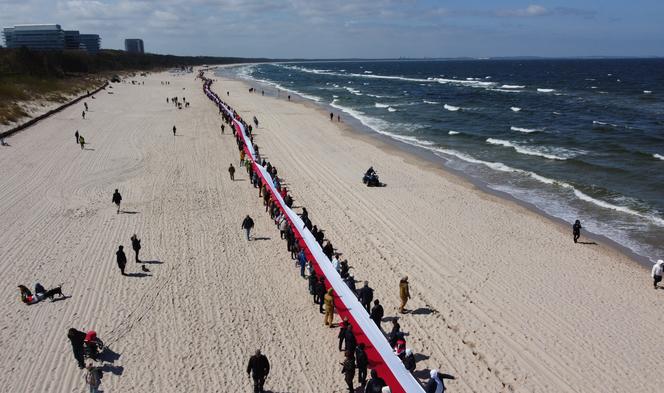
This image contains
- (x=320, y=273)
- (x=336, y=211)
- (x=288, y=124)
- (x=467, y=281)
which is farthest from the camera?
(x=288, y=124)

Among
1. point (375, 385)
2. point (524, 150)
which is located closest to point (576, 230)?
point (375, 385)

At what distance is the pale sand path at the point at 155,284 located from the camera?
9180mm

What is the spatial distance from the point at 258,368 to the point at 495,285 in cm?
711

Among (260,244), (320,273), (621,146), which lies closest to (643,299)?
(320,273)

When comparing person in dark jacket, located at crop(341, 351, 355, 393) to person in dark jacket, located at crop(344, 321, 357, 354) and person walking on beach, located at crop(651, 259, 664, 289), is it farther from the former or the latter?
person walking on beach, located at crop(651, 259, 664, 289)

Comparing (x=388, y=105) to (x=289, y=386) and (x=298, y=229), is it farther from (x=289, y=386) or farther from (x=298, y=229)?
(x=289, y=386)

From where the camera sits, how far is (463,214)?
18062 mm

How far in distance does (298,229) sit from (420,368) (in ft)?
20.3

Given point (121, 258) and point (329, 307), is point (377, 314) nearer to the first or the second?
point (329, 307)

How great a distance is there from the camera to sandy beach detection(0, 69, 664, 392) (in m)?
9.27

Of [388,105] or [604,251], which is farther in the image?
[388,105]

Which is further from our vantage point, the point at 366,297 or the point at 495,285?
the point at 495,285

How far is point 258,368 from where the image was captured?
26.7 feet

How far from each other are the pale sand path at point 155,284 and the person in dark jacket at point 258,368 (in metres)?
0.56
